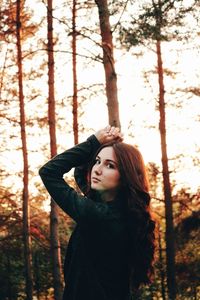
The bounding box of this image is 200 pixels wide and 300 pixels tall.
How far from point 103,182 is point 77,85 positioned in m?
13.8

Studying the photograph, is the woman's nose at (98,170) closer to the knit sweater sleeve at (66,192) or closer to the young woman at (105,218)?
the young woman at (105,218)

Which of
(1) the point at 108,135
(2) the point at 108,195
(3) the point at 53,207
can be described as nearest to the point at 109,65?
(1) the point at 108,135

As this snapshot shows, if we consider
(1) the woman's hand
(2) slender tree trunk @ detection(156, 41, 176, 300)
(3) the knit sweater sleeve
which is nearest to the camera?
(3) the knit sweater sleeve

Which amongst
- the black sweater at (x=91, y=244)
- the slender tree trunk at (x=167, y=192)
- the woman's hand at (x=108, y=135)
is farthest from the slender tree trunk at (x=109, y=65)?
the slender tree trunk at (x=167, y=192)

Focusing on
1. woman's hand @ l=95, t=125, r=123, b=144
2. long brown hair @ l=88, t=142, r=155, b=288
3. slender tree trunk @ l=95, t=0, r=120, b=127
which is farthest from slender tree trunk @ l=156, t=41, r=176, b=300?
long brown hair @ l=88, t=142, r=155, b=288

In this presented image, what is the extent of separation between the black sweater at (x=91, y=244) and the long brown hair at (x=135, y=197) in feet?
0.19

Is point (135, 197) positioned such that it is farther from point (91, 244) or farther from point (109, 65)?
point (109, 65)

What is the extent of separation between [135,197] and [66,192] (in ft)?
1.22

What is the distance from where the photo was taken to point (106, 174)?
2748mm

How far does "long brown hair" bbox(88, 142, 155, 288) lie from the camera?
8.99ft

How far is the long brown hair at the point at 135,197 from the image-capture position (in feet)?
8.99

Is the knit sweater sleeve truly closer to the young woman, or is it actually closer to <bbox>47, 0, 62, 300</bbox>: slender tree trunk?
the young woman

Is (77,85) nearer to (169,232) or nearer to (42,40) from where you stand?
(42,40)

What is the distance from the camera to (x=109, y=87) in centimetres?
707
